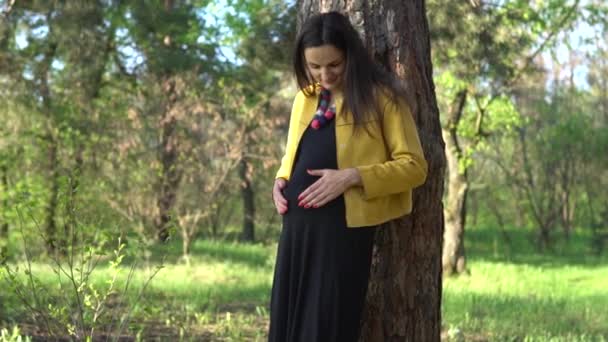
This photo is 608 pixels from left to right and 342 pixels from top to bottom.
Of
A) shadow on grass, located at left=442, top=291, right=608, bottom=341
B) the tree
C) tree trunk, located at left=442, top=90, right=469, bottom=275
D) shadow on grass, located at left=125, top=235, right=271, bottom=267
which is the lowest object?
shadow on grass, located at left=125, top=235, right=271, bottom=267

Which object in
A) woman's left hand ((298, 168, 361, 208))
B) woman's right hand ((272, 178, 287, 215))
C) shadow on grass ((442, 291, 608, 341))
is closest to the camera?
woman's left hand ((298, 168, 361, 208))

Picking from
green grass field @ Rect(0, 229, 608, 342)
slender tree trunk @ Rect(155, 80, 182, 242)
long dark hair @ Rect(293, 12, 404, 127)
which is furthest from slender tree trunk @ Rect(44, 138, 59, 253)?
long dark hair @ Rect(293, 12, 404, 127)

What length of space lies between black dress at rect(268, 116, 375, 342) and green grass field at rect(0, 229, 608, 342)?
96cm

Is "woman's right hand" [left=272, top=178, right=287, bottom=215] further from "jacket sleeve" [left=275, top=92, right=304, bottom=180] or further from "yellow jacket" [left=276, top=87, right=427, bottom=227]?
"yellow jacket" [left=276, top=87, right=427, bottom=227]

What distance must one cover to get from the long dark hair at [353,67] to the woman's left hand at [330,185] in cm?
17

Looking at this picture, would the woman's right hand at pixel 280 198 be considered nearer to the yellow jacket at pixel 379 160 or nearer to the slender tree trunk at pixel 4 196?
the yellow jacket at pixel 379 160

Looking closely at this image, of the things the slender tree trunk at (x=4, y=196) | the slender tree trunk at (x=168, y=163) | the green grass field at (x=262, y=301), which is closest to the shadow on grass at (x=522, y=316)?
the green grass field at (x=262, y=301)

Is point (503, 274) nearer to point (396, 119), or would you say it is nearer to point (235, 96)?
point (235, 96)

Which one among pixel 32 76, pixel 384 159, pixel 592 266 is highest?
pixel 32 76

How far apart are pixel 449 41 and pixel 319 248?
6.76 metres

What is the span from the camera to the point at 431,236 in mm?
3252

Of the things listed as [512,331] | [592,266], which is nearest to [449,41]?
[512,331]

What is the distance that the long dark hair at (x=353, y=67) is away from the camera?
8.49 ft

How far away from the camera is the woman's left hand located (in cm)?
252
